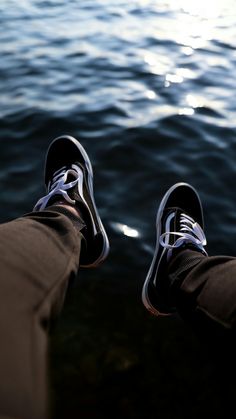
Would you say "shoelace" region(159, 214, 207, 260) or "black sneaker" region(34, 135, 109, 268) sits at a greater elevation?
"black sneaker" region(34, 135, 109, 268)

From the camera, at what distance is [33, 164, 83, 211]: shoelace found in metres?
2.49

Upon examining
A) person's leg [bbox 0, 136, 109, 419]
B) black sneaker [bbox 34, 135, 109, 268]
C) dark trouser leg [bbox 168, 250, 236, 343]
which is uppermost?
person's leg [bbox 0, 136, 109, 419]

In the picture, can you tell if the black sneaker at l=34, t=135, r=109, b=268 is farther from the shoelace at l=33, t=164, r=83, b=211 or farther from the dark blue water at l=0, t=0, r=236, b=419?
the dark blue water at l=0, t=0, r=236, b=419

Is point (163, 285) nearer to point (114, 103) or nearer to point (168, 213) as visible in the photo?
point (168, 213)

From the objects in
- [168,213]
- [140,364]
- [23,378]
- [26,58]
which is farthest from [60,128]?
[23,378]

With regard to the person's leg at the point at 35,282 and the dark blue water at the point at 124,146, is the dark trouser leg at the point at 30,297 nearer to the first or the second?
the person's leg at the point at 35,282

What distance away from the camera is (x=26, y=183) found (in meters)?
3.06

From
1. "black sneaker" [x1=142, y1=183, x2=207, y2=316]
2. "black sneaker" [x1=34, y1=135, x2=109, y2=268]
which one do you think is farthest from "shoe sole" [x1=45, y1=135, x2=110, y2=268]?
"black sneaker" [x1=142, y1=183, x2=207, y2=316]

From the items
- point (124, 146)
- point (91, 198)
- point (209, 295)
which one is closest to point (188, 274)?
point (209, 295)

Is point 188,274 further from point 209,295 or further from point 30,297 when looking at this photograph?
point 30,297

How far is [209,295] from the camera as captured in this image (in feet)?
5.49

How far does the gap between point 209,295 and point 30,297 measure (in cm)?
76

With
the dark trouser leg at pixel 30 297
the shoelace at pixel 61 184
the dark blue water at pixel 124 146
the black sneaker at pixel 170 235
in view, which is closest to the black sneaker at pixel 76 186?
the shoelace at pixel 61 184

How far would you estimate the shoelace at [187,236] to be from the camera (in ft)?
7.79
